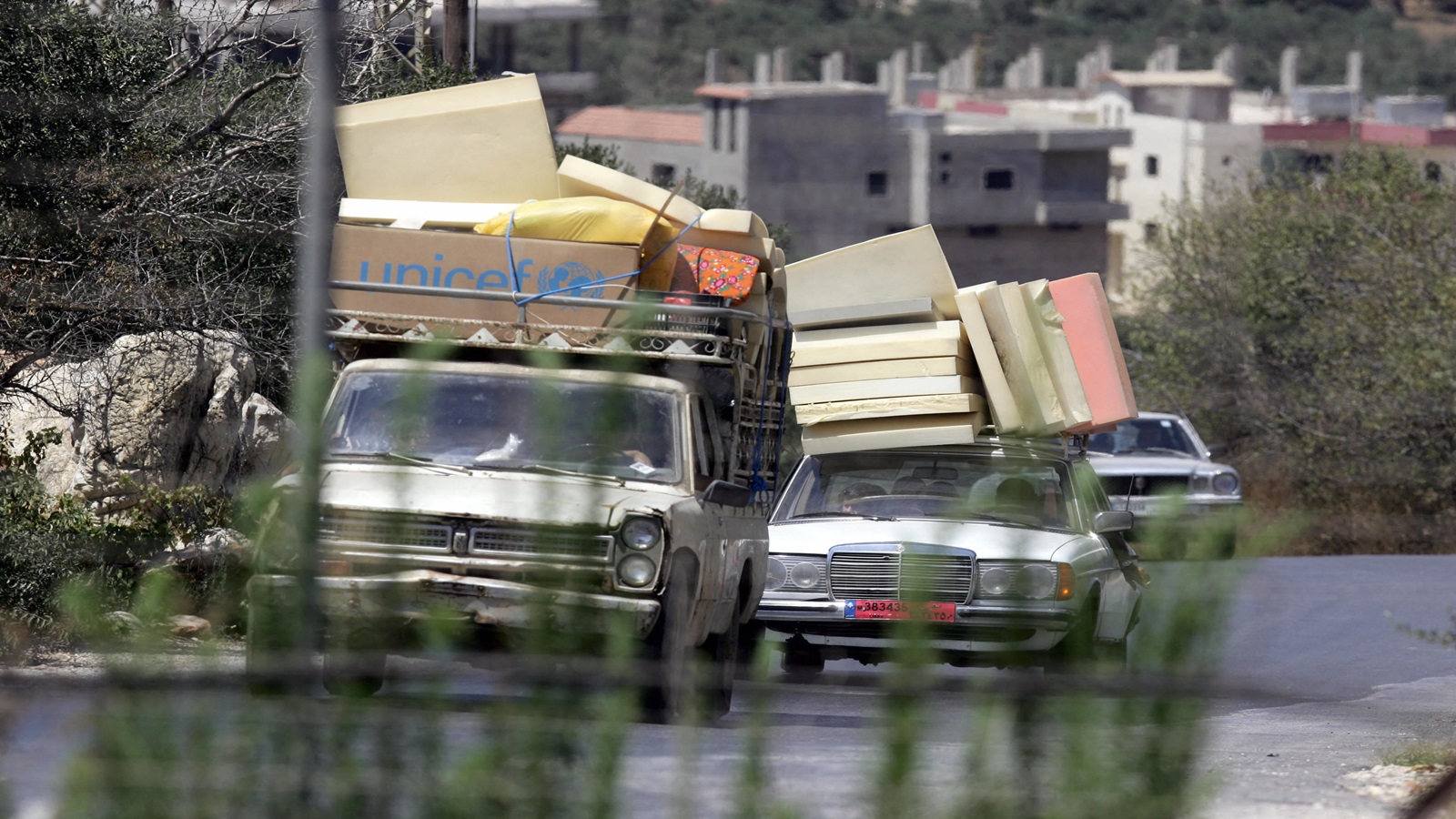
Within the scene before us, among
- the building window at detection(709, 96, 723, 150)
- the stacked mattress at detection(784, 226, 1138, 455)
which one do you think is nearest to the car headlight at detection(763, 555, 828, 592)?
the stacked mattress at detection(784, 226, 1138, 455)

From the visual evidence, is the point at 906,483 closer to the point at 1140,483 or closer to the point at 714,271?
the point at 714,271

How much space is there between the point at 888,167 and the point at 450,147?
44.7 m

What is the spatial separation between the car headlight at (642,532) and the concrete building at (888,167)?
40389 millimetres

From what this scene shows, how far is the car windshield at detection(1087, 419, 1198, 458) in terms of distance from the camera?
18.9 metres

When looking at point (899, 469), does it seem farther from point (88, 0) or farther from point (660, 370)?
point (88, 0)

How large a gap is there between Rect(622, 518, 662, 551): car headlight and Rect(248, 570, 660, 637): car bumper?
132 inches

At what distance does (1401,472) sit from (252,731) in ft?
71.5

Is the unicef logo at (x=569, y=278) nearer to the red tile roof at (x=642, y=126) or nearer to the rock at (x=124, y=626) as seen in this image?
the rock at (x=124, y=626)

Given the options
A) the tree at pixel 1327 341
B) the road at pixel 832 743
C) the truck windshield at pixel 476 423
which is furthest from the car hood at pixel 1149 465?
the road at pixel 832 743

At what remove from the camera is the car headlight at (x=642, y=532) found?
7.02 metres

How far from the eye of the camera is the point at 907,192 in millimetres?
53562

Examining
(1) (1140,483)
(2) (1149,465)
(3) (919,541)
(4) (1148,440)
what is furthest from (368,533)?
(4) (1148,440)

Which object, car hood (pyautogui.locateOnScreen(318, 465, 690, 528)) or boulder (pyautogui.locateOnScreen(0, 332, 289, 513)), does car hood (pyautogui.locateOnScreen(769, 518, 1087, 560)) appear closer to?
car hood (pyautogui.locateOnScreen(318, 465, 690, 528))

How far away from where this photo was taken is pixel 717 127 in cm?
4959
